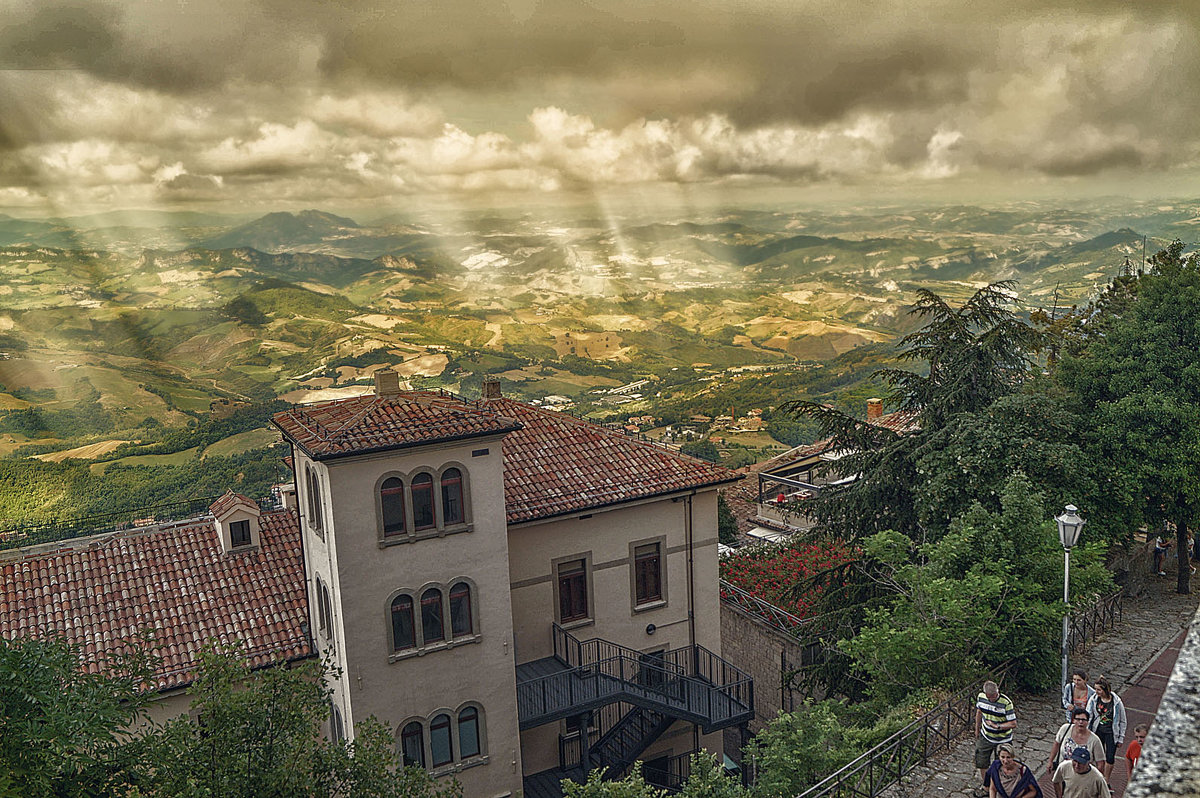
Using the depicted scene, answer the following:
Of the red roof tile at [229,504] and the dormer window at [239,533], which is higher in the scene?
the red roof tile at [229,504]

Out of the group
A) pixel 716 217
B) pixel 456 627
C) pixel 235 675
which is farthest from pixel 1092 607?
pixel 716 217

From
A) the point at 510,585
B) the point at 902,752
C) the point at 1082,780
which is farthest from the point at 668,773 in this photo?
the point at 1082,780

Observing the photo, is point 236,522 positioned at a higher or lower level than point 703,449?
higher

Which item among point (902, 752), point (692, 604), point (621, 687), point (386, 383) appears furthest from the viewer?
point (692, 604)

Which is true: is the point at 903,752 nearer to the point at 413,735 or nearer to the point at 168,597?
the point at 413,735

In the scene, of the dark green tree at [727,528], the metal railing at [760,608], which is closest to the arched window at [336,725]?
the metal railing at [760,608]

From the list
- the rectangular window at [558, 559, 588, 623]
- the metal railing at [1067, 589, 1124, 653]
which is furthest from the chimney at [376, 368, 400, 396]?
the metal railing at [1067, 589, 1124, 653]

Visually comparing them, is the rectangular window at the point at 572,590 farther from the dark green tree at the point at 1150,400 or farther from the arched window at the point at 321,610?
the dark green tree at the point at 1150,400

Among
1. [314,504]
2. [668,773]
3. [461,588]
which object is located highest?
[314,504]
